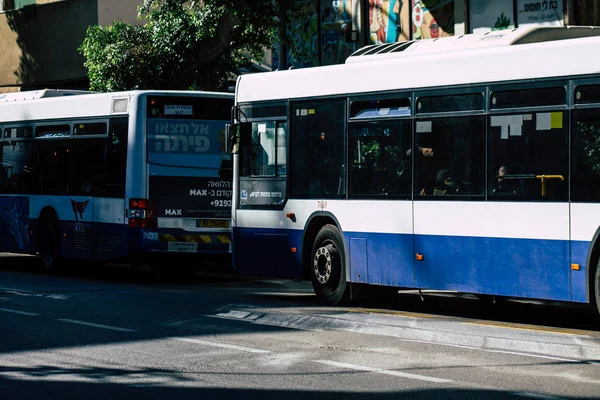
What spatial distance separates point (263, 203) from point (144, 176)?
3.05 meters

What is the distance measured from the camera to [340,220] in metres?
14.2

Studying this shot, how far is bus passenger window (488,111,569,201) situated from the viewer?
1160 cm

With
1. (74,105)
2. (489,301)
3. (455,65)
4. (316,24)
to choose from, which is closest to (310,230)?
(489,301)

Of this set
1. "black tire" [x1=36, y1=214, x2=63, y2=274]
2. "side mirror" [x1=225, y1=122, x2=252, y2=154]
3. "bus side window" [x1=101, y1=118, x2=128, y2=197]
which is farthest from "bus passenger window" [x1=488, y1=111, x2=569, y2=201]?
"black tire" [x1=36, y1=214, x2=63, y2=274]

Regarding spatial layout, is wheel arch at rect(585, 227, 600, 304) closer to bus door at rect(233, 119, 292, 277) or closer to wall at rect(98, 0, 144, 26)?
bus door at rect(233, 119, 292, 277)

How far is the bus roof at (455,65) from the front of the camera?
38.0 feet

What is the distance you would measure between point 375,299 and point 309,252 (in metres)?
1.04

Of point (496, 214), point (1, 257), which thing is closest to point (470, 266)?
point (496, 214)

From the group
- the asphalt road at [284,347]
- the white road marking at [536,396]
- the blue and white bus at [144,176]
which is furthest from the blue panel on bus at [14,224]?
the white road marking at [536,396]

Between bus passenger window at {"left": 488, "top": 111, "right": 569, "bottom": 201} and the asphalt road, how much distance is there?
1361 millimetres

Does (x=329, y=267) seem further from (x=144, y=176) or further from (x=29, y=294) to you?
(x=144, y=176)

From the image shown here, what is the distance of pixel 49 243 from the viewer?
66.4 feet

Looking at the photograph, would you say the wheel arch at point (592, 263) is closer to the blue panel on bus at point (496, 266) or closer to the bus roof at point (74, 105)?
the blue panel on bus at point (496, 266)

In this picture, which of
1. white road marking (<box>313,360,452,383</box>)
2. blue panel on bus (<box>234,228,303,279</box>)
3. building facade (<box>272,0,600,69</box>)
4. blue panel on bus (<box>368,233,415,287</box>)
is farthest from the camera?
building facade (<box>272,0,600,69</box>)
